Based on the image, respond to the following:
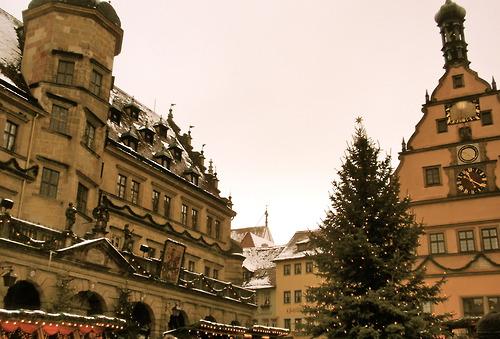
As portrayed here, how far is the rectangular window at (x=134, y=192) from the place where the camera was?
32875 millimetres

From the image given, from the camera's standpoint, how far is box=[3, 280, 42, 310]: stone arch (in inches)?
910

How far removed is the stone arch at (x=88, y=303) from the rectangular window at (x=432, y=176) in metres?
22.2

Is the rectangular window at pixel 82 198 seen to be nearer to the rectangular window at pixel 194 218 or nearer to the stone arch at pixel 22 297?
the stone arch at pixel 22 297

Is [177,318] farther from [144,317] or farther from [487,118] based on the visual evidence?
[487,118]

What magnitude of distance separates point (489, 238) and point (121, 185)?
22.2 metres

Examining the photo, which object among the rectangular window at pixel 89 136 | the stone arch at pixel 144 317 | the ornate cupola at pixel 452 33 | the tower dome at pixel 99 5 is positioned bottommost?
the stone arch at pixel 144 317

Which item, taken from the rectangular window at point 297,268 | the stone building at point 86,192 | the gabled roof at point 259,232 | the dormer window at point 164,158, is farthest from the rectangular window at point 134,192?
the gabled roof at point 259,232

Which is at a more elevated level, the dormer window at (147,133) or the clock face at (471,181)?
the dormer window at (147,133)

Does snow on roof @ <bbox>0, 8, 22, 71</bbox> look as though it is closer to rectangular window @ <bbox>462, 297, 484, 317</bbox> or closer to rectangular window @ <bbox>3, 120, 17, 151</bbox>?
rectangular window @ <bbox>3, 120, 17, 151</bbox>

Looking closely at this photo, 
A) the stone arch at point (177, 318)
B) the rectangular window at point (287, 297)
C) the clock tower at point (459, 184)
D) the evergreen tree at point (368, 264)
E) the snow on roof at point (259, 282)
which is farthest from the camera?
the snow on roof at point (259, 282)

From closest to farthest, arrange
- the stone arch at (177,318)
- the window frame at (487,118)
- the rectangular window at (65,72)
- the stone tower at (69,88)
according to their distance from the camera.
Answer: the stone tower at (69,88), the rectangular window at (65,72), the stone arch at (177,318), the window frame at (487,118)

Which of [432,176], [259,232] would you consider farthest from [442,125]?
[259,232]

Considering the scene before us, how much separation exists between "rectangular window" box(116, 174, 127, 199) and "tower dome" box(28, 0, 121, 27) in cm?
861

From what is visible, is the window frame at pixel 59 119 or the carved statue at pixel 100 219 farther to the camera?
the window frame at pixel 59 119
